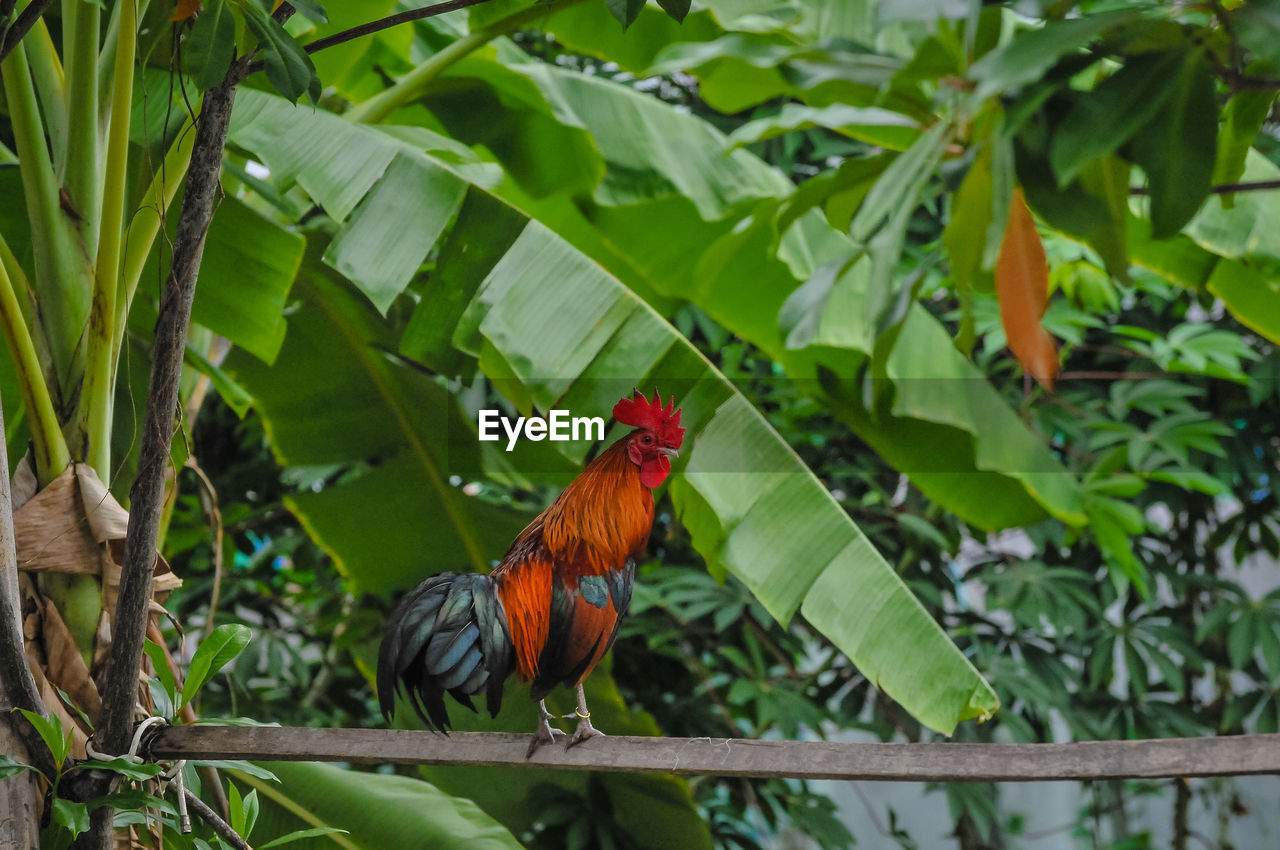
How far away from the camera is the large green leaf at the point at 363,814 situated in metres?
1.09

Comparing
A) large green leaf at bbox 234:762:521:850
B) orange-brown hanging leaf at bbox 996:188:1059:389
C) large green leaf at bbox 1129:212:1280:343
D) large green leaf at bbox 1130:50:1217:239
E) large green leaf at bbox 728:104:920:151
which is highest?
large green leaf at bbox 1130:50:1217:239

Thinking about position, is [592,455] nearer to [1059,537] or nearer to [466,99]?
[466,99]

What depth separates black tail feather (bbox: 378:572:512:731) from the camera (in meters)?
0.73

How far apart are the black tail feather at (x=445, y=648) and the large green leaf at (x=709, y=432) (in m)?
0.36

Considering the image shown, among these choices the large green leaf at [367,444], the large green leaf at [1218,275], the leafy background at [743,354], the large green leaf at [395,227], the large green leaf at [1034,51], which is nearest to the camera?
the large green leaf at [1034,51]

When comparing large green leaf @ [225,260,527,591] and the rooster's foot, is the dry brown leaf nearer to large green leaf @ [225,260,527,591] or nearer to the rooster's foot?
the rooster's foot

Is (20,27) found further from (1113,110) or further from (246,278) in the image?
(1113,110)

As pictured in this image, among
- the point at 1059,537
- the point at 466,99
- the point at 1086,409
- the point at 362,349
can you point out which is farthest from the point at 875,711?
the point at 466,99

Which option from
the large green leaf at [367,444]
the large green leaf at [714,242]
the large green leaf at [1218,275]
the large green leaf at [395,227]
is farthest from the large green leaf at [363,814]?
the large green leaf at [1218,275]

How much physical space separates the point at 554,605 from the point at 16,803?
411 mm

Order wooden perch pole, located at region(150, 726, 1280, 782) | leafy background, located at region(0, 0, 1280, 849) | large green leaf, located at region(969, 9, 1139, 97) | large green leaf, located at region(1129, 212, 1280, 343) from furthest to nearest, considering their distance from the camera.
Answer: large green leaf, located at region(1129, 212, 1280, 343), wooden perch pole, located at region(150, 726, 1280, 782), leafy background, located at region(0, 0, 1280, 849), large green leaf, located at region(969, 9, 1139, 97)

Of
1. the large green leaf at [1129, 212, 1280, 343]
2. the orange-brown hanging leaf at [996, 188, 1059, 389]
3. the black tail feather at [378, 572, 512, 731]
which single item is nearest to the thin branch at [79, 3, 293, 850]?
the black tail feather at [378, 572, 512, 731]

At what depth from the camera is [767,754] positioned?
27.1 inches

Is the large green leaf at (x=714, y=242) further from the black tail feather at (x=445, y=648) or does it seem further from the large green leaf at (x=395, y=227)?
the black tail feather at (x=445, y=648)
